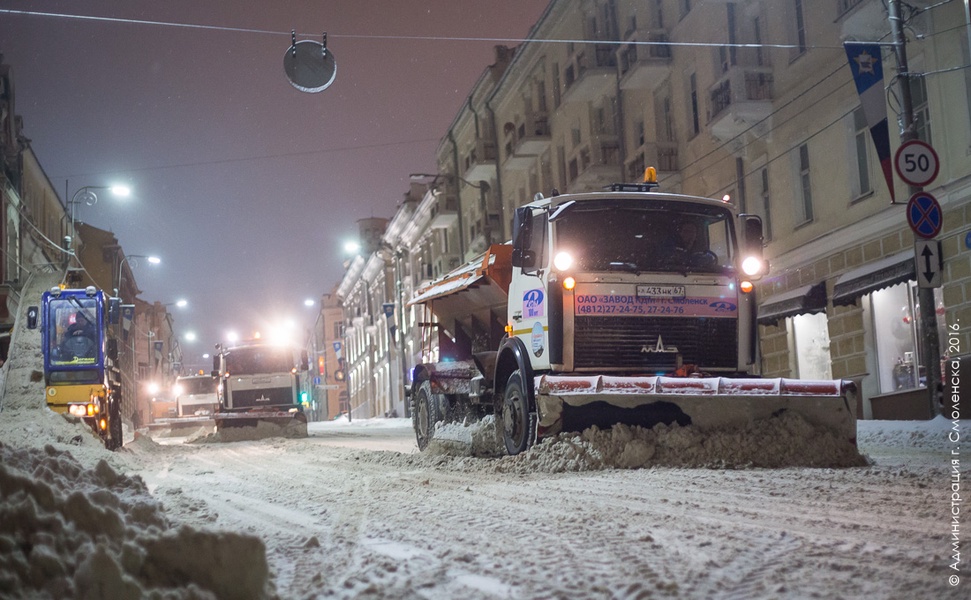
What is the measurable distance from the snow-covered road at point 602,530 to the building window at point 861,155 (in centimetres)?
1023

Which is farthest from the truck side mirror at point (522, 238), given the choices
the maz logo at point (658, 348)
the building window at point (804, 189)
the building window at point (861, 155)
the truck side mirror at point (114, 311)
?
the building window at point (804, 189)

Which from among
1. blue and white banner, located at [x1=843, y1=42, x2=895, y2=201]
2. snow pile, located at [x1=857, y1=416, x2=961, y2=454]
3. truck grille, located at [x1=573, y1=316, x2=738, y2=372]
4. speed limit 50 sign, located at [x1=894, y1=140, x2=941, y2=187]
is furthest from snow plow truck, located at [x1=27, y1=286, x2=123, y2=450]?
speed limit 50 sign, located at [x1=894, y1=140, x2=941, y2=187]

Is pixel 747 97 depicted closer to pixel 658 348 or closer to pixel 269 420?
pixel 658 348

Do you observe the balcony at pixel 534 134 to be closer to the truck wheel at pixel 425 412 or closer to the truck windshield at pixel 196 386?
the truck windshield at pixel 196 386

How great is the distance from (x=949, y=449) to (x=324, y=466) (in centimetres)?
788

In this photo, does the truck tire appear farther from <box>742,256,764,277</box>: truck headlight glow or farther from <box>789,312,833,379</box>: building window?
<box>789,312,833,379</box>: building window

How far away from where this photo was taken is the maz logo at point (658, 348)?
10.8m

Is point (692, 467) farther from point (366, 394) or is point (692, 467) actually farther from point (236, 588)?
point (366, 394)

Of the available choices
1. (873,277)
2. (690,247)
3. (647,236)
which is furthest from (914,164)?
(873,277)

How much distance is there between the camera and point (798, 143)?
22.0 meters

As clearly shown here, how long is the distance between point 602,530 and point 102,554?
306cm

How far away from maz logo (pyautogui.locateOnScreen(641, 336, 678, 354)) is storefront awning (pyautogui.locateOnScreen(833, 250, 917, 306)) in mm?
8086

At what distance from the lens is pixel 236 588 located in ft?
14.2

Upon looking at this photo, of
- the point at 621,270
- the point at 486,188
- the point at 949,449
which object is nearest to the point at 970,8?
the point at 949,449
